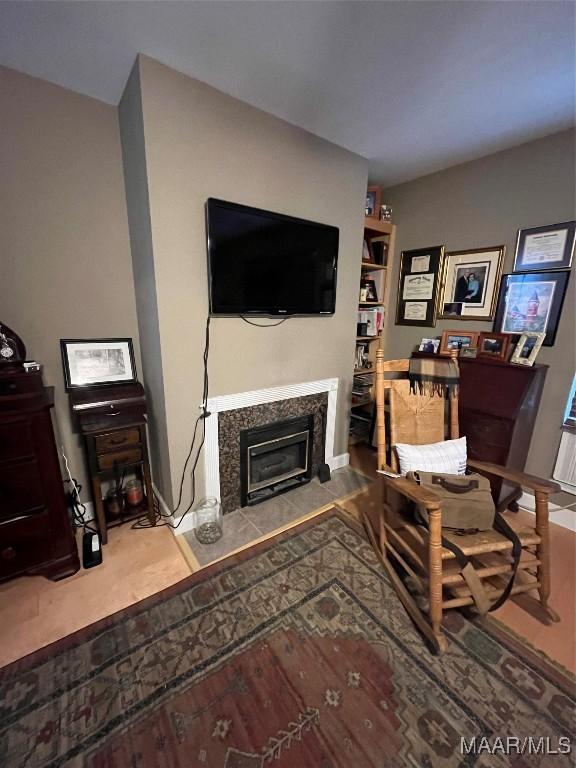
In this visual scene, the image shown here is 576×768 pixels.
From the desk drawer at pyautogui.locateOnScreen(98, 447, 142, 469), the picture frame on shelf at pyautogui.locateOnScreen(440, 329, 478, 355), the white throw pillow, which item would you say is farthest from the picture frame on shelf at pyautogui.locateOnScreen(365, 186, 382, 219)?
the desk drawer at pyautogui.locateOnScreen(98, 447, 142, 469)

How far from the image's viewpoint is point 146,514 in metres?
1.98

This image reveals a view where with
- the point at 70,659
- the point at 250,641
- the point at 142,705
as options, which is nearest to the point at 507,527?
the point at 250,641

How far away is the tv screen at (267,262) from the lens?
1.66 metres

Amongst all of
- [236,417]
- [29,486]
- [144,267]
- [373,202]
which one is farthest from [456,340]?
[29,486]

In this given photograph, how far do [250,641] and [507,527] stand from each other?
1290 mm

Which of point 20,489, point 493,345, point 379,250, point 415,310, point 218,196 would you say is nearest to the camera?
point 20,489

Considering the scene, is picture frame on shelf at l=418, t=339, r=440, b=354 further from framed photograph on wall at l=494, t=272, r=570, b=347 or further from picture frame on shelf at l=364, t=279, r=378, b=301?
picture frame on shelf at l=364, t=279, r=378, b=301

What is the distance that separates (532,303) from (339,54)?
74.0 inches

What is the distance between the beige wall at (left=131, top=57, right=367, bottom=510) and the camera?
1459 millimetres

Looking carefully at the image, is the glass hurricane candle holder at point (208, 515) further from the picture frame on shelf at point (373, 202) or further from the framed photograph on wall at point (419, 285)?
the picture frame on shelf at point (373, 202)

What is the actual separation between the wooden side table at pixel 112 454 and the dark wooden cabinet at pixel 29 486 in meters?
0.19

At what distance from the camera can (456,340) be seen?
94.3 inches

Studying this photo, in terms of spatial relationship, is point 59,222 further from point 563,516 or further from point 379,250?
point 563,516

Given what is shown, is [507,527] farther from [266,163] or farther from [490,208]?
[266,163]
